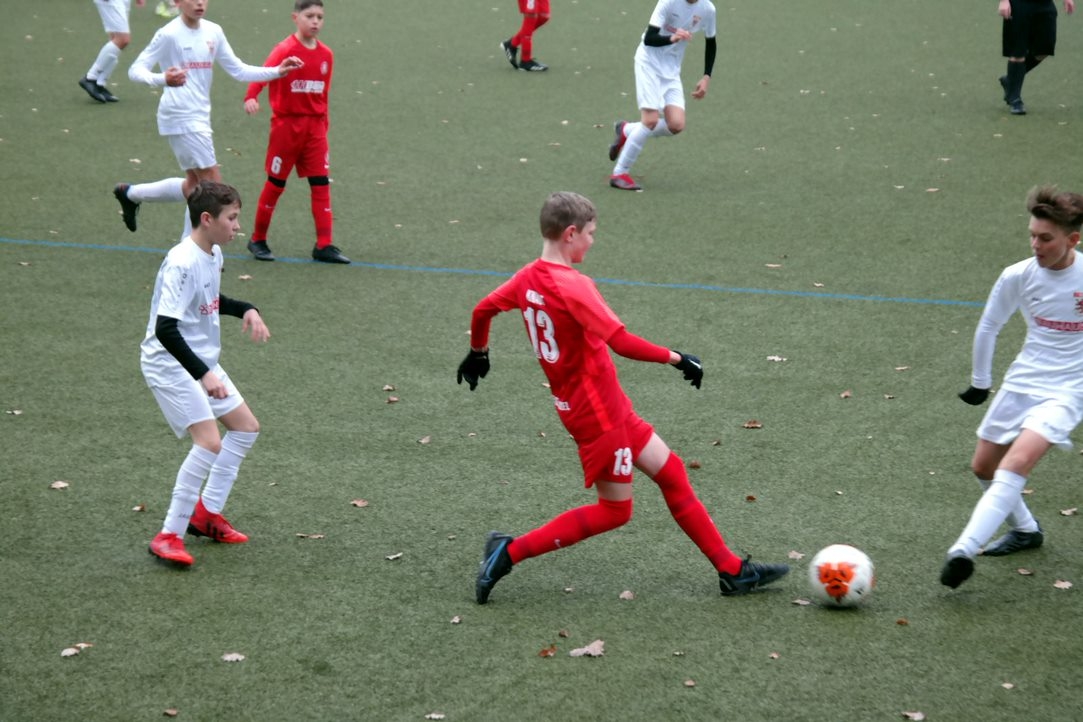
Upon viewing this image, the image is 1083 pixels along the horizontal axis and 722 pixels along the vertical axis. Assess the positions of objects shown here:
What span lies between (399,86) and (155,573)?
36.2 feet

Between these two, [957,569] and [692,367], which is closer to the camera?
[692,367]

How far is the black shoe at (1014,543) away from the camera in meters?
5.74

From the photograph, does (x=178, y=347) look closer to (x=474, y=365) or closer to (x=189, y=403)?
(x=189, y=403)

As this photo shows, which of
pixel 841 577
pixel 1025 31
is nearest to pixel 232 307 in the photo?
pixel 841 577

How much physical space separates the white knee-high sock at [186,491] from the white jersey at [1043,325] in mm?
Answer: 3329

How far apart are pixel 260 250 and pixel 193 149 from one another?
917 mm

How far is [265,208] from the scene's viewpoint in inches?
394

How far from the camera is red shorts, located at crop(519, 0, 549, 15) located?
1641 cm

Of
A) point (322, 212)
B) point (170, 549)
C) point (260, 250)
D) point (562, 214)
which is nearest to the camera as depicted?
point (562, 214)

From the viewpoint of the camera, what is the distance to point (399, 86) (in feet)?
51.7

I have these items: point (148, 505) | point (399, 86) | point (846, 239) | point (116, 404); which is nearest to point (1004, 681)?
point (148, 505)

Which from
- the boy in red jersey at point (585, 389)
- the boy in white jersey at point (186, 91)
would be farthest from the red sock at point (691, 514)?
the boy in white jersey at point (186, 91)

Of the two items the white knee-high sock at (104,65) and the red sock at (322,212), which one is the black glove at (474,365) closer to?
the red sock at (322,212)

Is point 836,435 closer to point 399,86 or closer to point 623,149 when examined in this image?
point 623,149
